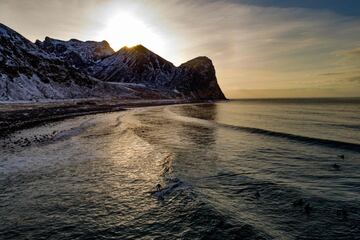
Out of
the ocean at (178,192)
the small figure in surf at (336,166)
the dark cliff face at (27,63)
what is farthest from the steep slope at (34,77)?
the small figure in surf at (336,166)

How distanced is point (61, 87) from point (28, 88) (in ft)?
89.7

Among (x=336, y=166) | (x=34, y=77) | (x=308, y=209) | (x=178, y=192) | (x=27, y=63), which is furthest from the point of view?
(x=27, y=63)

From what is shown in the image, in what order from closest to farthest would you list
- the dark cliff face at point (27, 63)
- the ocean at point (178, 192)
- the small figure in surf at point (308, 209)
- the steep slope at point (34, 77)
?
the ocean at point (178, 192) < the small figure in surf at point (308, 209) < the steep slope at point (34, 77) < the dark cliff face at point (27, 63)

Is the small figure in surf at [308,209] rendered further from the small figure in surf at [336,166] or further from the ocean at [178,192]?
the small figure in surf at [336,166]

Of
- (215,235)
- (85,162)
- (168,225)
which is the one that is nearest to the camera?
(215,235)

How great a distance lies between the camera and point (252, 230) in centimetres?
1135

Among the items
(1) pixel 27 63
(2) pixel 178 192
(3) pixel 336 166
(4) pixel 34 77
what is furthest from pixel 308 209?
(1) pixel 27 63

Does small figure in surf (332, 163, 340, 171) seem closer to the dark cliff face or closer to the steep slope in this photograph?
the steep slope

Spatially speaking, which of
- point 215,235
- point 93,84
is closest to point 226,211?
point 215,235

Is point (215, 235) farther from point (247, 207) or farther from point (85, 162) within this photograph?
point (85, 162)

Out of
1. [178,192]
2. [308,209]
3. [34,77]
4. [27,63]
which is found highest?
[27,63]

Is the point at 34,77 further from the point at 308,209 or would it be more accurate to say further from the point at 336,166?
the point at 308,209

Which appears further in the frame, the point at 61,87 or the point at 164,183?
the point at 61,87

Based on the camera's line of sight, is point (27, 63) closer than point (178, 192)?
No
